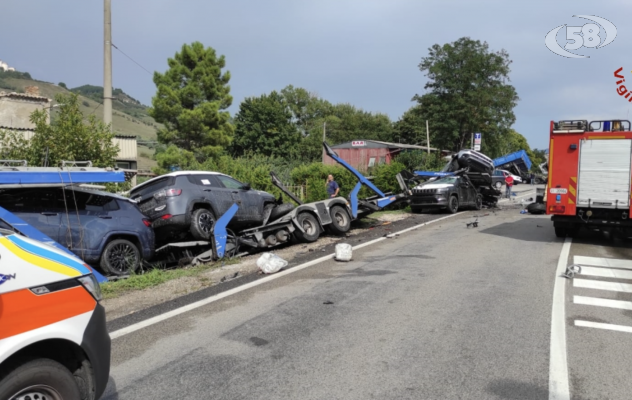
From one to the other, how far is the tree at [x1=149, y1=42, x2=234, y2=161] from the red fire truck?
23.6m

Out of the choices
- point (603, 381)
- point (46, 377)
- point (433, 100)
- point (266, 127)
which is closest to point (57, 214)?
point (46, 377)

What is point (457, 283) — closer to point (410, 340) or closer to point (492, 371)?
point (410, 340)

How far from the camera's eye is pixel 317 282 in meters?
7.83

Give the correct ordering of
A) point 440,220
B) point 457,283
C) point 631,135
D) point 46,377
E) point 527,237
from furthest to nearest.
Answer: point 440,220
point 527,237
point 631,135
point 457,283
point 46,377

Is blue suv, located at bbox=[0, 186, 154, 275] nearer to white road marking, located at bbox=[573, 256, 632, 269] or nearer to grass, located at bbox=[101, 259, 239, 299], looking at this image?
grass, located at bbox=[101, 259, 239, 299]

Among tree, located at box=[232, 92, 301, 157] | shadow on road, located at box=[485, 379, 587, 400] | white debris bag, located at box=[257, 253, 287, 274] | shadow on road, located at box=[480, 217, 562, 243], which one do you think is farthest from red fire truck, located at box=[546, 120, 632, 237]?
tree, located at box=[232, 92, 301, 157]

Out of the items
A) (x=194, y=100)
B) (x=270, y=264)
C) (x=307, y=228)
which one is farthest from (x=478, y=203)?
(x=194, y=100)

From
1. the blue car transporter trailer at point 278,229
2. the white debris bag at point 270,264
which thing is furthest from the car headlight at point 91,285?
the blue car transporter trailer at point 278,229

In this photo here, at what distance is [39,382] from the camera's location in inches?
107

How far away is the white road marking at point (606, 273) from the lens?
828cm

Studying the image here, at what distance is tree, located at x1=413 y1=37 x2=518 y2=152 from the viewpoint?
39.1 metres

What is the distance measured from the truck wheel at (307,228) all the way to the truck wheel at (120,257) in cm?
391

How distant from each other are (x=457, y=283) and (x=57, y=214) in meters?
6.53

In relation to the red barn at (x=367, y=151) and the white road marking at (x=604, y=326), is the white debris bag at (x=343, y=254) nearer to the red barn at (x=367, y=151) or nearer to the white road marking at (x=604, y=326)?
the white road marking at (x=604, y=326)
